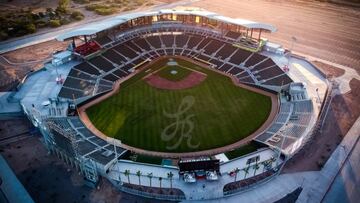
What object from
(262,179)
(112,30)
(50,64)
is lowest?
(262,179)

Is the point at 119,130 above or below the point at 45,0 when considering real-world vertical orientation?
below

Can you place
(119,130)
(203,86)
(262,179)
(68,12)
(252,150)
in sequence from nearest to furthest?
1. (262,179)
2. (252,150)
3. (119,130)
4. (203,86)
5. (68,12)

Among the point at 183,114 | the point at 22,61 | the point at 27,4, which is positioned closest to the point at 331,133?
the point at 183,114

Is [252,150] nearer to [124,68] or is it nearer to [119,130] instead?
[119,130]

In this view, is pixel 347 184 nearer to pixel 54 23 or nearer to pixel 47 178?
pixel 47 178

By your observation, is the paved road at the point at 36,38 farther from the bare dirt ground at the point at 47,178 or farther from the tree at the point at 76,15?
the bare dirt ground at the point at 47,178

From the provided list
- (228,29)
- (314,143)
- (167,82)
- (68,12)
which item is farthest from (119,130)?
(68,12)

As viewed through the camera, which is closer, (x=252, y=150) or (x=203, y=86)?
(x=252, y=150)
